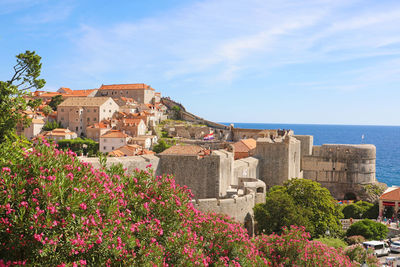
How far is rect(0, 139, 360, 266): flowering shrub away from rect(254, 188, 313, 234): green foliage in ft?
31.4

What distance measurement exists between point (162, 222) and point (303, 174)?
125 feet

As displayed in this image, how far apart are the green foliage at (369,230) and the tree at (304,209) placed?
1.19m

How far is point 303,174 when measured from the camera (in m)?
46.1

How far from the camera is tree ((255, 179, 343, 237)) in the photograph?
2212cm

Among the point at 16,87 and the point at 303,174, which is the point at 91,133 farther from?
the point at 16,87

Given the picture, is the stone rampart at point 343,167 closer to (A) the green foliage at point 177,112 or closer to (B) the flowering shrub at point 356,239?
(B) the flowering shrub at point 356,239

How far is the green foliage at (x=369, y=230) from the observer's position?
88.2 ft

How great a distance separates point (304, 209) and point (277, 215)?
2.97 metres

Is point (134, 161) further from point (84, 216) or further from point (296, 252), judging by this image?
point (84, 216)

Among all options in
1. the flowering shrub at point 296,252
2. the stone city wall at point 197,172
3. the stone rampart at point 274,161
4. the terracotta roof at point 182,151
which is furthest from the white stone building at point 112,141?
the flowering shrub at point 296,252

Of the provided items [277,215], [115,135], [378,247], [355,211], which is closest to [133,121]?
[115,135]

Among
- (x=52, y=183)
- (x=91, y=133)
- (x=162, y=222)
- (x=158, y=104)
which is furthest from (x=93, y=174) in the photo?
(x=158, y=104)

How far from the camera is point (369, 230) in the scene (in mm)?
26953

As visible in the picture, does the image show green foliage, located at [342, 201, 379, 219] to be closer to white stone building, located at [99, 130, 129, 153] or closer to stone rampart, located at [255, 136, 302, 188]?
stone rampart, located at [255, 136, 302, 188]
